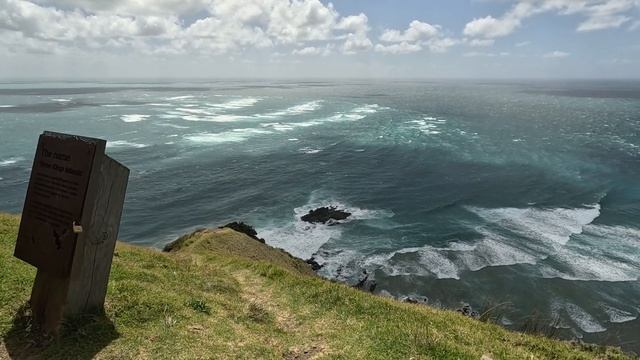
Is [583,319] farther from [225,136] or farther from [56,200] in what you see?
[225,136]

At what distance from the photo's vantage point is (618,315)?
28609 mm

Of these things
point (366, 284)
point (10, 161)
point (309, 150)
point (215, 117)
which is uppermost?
point (215, 117)

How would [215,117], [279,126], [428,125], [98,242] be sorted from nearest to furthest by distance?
1. [98,242]
2. [428,125]
3. [279,126]
4. [215,117]

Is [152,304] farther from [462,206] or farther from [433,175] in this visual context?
[433,175]

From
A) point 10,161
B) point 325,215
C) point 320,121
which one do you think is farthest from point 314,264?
point 320,121

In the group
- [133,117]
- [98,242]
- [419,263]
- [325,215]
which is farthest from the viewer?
[133,117]

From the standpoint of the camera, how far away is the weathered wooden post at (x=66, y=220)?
27.4 ft

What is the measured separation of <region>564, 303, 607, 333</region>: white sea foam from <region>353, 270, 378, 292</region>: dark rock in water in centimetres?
1275

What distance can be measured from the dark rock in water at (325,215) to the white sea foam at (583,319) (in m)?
22.4

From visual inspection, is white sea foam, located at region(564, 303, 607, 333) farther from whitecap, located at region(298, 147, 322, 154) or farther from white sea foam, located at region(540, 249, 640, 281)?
whitecap, located at region(298, 147, 322, 154)

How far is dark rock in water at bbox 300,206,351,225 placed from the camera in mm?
45719

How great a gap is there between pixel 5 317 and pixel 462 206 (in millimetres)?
45852

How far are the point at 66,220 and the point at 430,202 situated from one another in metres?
45.7

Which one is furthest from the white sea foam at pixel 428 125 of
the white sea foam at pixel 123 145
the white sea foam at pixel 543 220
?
the white sea foam at pixel 123 145
